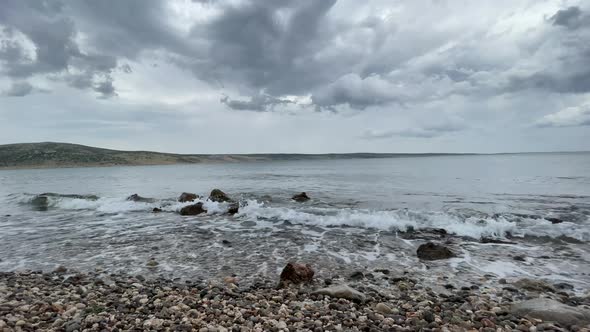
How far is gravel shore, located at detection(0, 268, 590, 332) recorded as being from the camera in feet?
17.1

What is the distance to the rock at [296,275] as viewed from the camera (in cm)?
766

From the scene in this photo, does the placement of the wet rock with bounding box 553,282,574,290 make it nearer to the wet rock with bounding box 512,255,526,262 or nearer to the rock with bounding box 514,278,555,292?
the rock with bounding box 514,278,555,292

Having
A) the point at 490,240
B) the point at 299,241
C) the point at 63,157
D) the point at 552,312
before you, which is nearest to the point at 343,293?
the point at 552,312

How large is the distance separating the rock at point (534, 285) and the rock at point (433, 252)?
232cm

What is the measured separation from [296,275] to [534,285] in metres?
6.01

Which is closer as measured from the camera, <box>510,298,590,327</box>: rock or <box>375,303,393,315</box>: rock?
<box>510,298,590,327</box>: rock

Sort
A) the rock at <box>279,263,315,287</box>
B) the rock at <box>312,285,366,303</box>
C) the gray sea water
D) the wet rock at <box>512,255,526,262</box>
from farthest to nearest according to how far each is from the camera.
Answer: the wet rock at <box>512,255,526,262</box> < the gray sea water < the rock at <box>279,263,315,287</box> < the rock at <box>312,285,366,303</box>

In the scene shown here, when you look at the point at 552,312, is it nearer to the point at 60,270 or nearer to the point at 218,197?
the point at 60,270

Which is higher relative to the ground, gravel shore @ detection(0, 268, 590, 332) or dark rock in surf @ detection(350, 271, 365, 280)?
gravel shore @ detection(0, 268, 590, 332)

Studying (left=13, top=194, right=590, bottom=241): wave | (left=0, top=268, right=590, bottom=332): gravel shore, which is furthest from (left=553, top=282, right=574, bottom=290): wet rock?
(left=13, top=194, right=590, bottom=241): wave

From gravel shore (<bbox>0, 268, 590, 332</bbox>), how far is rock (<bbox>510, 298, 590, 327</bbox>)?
137 mm

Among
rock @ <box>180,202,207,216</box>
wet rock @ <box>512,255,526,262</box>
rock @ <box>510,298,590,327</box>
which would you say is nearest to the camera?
rock @ <box>510,298,590,327</box>

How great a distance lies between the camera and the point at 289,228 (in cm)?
1490

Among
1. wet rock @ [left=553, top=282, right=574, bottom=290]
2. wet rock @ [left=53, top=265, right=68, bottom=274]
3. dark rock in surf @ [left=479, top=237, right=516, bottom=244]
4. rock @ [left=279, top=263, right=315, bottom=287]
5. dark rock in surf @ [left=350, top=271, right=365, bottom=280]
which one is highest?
rock @ [left=279, top=263, right=315, bottom=287]
